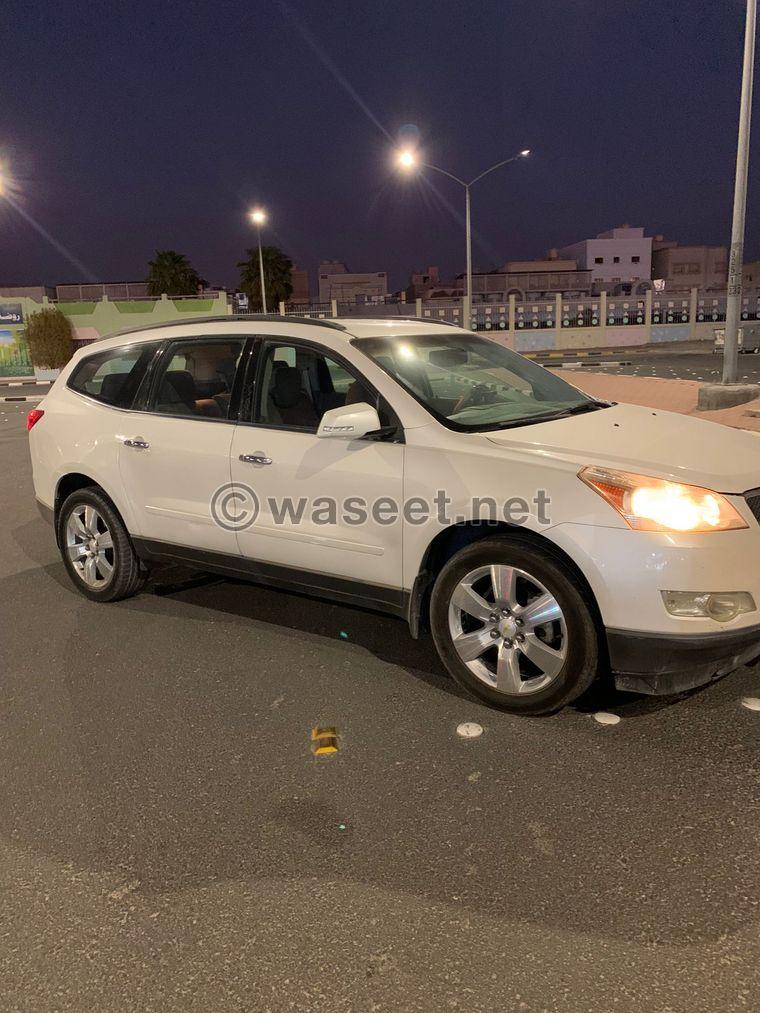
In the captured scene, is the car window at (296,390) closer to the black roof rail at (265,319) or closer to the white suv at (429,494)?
the white suv at (429,494)

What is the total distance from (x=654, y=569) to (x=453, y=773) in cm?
112

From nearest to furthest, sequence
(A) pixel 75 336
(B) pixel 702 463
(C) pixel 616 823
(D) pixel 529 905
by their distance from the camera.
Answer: (D) pixel 529 905 → (C) pixel 616 823 → (B) pixel 702 463 → (A) pixel 75 336

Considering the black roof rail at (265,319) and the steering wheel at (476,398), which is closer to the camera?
the steering wheel at (476,398)

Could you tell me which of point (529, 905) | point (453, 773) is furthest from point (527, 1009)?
point (453, 773)

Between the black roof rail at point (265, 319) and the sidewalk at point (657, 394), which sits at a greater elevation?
the black roof rail at point (265, 319)

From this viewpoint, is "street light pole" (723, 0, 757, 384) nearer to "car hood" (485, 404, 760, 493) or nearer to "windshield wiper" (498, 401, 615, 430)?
"windshield wiper" (498, 401, 615, 430)

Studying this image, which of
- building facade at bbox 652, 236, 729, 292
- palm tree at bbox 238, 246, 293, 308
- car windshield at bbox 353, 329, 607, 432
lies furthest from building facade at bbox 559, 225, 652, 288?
car windshield at bbox 353, 329, 607, 432

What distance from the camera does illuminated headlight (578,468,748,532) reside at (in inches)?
128

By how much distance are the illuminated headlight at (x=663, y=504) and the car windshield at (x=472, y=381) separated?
2.71 ft

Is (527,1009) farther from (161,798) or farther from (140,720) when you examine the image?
(140,720)

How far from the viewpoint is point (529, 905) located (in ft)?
8.09

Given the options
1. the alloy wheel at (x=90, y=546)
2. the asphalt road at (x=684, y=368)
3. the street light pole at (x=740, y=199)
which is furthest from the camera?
the asphalt road at (x=684, y=368)

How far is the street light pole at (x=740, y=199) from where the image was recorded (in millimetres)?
12438

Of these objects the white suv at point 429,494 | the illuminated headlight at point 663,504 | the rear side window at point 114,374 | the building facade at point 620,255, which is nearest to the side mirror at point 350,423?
the white suv at point 429,494
